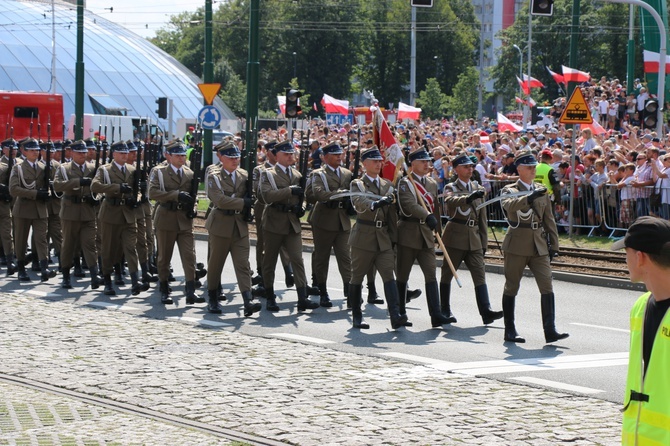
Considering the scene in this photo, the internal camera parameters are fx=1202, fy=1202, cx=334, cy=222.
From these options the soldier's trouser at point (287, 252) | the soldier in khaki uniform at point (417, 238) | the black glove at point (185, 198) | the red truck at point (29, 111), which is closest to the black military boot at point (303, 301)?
the soldier's trouser at point (287, 252)

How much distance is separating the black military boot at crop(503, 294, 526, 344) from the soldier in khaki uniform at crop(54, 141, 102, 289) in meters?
6.31

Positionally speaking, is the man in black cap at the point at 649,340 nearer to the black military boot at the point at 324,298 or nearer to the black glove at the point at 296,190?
the black glove at the point at 296,190

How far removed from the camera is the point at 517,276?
11945mm

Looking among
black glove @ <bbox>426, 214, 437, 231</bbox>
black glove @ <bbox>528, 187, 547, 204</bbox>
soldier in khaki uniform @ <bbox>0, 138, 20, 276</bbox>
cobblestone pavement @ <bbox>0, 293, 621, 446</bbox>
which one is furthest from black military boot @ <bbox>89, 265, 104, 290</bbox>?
black glove @ <bbox>528, 187, 547, 204</bbox>

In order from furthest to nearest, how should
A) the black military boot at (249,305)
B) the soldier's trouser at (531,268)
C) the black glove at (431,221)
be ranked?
1. the black military boot at (249,305)
2. the black glove at (431,221)
3. the soldier's trouser at (531,268)

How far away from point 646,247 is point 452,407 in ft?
14.8

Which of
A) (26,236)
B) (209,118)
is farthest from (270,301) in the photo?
(209,118)

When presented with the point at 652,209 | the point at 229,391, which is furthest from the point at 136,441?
the point at 652,209

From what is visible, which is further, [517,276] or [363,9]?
[363,9]

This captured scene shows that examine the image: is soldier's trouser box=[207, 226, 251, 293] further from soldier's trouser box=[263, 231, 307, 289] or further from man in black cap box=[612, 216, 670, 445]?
man in black cap box=[612, 216, 670, 445]

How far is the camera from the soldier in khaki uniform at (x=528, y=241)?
11750 millimetres

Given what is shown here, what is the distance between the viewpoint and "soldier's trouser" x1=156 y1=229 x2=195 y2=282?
47.4ft

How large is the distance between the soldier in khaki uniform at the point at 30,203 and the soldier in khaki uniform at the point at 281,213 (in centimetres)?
406

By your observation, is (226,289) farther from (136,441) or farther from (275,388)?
(136,441)
